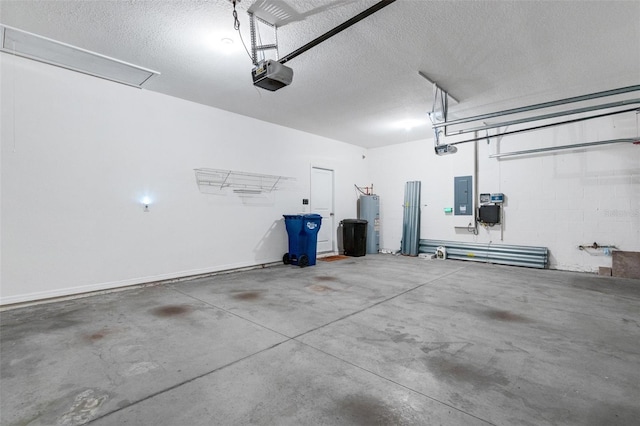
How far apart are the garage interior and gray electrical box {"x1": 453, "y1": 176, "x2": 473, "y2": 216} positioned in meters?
0.03

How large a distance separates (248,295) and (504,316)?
2.93 meters

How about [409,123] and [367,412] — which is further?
[409,123]

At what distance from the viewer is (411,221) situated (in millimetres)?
7074

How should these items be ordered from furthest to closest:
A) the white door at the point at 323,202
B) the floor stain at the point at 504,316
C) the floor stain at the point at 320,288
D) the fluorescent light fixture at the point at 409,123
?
the white door at the point at 323,202
the fluorescent light fixture at the point at 409,123
the floor stain at the point at 320,288
the floor stain at the point at 504,316

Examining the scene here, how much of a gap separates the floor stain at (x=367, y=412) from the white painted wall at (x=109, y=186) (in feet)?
12.3

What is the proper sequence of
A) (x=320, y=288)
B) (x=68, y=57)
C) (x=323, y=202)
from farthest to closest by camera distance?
(x=323, y=202), (x=320, y=288), (x=68, y=57)

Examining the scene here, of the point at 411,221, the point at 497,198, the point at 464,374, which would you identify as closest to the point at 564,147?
the point at 497,198

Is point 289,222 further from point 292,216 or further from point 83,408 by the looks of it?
point 83,408

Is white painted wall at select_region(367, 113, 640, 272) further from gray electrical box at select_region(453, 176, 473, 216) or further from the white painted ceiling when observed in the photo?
the white painted ceiling

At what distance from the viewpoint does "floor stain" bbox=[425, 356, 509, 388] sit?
178 centimetres

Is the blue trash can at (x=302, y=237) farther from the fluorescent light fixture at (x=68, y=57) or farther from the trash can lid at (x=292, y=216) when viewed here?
the fluorescent light fixture at (x=68, y=57)

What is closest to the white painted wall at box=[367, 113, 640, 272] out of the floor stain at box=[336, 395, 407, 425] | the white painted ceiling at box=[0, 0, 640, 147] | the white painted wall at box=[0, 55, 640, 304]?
the white painted wall at box=[0, 55, 640, 304]

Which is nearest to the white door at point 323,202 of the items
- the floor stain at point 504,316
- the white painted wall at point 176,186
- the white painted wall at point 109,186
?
the white painted wall at point 176,186

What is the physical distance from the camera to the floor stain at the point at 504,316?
2.82 meters
